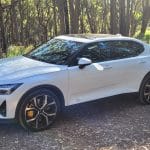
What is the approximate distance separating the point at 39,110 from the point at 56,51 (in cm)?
150

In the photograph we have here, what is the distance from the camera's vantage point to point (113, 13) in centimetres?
1983

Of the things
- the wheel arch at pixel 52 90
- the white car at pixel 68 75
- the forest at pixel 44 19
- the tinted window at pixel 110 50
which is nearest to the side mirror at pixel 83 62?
the white car at pixel 68 75

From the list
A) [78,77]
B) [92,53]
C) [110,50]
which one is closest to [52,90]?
[78,77]

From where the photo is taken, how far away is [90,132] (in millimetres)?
7008

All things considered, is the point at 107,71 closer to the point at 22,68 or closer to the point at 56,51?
the point at 56,51

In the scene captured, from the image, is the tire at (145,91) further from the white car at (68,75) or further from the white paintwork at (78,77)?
the white paintwork at (78,77)

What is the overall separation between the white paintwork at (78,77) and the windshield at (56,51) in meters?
0.19

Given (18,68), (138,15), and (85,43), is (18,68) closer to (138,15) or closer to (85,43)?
(85,43)

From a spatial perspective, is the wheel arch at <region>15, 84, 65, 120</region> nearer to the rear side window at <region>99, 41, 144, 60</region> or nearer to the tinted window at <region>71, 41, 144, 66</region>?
the tinted window at <region>71, 41, 144, 66</region>

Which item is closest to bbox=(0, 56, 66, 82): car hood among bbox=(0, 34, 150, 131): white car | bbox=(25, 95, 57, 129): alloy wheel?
bbox=(0, 34, 150, 131): white car

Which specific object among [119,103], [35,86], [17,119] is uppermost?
[35,86]

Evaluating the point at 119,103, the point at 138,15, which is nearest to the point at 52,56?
the point at 119,103

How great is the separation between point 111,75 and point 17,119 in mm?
2184

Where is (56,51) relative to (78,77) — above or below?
above
